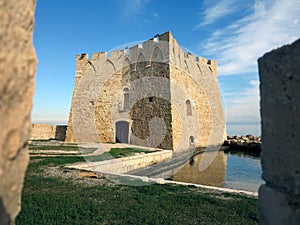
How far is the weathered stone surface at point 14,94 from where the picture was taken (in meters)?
1.04

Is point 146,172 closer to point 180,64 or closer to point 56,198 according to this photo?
point 56,198

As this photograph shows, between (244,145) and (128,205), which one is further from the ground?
(244,145)

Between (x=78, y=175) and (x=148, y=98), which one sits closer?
(x=78, y=175)

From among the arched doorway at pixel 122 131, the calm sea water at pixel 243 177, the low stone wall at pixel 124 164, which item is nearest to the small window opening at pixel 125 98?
the arched doorway at pixel 122 131

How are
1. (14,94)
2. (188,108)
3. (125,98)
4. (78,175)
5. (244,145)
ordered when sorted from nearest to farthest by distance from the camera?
(14,94)
(78,175)
(188,108)
(125,98)
(244,145)

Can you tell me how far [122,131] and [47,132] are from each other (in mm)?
7302

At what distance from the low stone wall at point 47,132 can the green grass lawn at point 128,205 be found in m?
15.8

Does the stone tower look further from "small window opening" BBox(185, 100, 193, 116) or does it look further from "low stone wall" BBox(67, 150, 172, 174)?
"low stone wall" BBox(67, 150, 172, 174)

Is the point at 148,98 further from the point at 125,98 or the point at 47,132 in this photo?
the point at 47,132

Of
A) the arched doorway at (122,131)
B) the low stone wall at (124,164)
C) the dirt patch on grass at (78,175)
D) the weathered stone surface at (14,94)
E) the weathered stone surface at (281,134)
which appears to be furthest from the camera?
the arched doorway at (122,131)

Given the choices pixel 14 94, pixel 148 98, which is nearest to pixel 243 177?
pixel 148 98

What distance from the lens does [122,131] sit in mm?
17797

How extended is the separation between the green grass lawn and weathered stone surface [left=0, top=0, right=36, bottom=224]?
2344mm

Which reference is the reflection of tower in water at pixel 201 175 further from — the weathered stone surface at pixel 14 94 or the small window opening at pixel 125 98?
the small window opening at pixel 125 98
